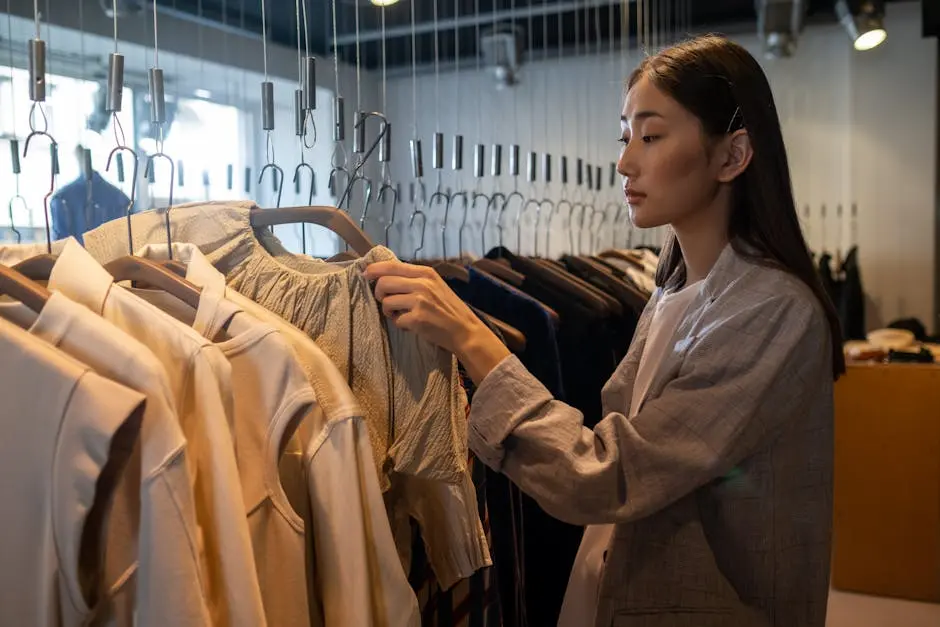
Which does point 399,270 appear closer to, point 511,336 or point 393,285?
→ point 393,285

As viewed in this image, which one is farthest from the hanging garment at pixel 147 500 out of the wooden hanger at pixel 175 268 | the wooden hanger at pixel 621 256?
the wooden hanger at pixel 621 256

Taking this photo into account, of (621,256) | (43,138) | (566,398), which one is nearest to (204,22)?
(43,138)

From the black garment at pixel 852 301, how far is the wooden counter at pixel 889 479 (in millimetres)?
1518

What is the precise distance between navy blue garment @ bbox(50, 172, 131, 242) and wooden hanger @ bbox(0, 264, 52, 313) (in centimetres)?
110

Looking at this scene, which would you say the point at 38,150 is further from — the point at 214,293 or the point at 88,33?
the point at 214,293

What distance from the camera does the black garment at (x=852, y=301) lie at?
426 centimetres

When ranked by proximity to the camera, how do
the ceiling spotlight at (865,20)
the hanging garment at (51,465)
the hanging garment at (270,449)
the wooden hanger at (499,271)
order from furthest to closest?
1. the ceiling spotlight at (865,20)
2. the wooden hanger at (499,271)
3. the hanging garment at (270,449)
4. the hanging garment at (51,465)

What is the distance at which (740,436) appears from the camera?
2.90 ft

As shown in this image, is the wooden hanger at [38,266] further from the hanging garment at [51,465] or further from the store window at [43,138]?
the store window at [43,138]

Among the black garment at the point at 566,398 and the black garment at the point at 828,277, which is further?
the black garment at the point at 828,277

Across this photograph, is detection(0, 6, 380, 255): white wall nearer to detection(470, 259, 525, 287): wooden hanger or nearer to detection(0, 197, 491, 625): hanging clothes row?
detection(470, 259, 525, 287): wooden hanger

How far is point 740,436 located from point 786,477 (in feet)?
0.40

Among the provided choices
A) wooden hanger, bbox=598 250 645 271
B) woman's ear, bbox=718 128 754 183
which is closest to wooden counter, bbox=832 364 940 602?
wooden hanger, bbox=598 250 645 271

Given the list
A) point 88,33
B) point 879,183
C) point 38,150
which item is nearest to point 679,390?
point 38,150
